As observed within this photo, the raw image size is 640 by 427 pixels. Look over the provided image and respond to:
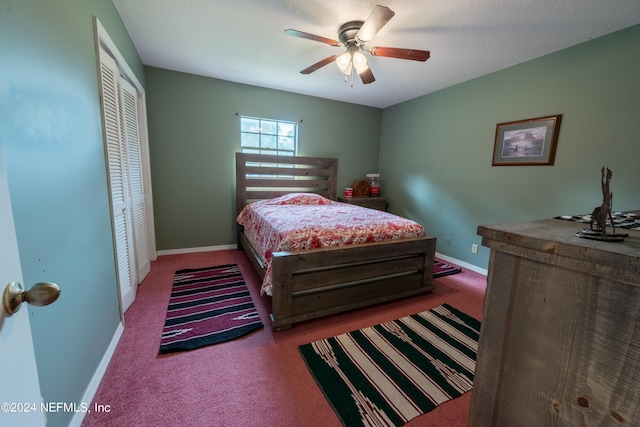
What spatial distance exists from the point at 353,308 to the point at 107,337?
1.75 meters

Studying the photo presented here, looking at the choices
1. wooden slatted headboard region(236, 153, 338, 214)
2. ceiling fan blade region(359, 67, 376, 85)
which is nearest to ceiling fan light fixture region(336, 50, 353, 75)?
ceiling fan blade region(359, 67, 376, 85)

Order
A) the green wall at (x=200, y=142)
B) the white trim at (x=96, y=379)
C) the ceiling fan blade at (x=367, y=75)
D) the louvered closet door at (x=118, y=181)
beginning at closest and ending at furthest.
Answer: the white trim at (x=96, y=379)
the louvered closet door at (x=118, y=181)
the ceiling fan blade at (x=367, y=75)
the green wall at (x=200, y=142)

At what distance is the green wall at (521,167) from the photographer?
6.63 ft

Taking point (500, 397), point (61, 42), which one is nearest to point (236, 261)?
point (61, 42)

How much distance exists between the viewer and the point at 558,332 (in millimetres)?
562

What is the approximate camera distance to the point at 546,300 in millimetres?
580

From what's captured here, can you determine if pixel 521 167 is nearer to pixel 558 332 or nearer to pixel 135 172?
pixel 558 332

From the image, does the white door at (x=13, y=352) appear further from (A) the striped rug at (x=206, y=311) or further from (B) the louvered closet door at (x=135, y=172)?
(B) the louvered closet door at (x=135, y=172)

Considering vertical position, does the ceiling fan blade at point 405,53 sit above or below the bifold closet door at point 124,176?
above

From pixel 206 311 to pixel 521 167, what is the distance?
138 inches

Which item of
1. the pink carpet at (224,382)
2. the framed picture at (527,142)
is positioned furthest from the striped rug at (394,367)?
the framed picture at (527,142)

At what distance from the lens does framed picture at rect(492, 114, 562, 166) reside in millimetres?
2418

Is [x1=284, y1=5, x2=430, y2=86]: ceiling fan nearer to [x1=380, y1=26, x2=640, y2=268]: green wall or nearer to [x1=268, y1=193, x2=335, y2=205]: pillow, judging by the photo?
[x1=380, y1=26, x2=640, y2=268]: green wall

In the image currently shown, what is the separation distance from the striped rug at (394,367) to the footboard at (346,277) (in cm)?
27
